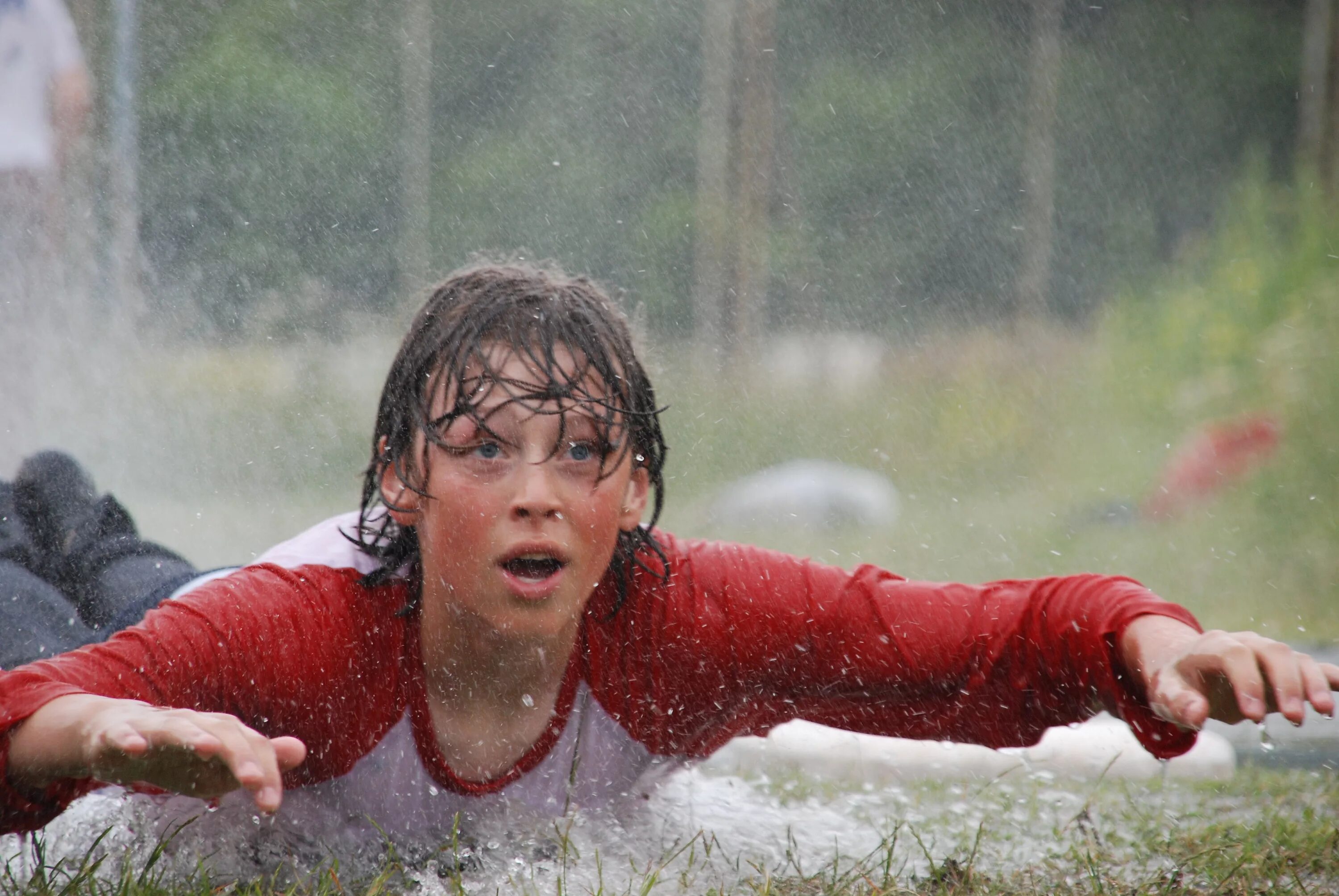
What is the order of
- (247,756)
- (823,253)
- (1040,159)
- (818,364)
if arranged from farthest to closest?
(1040,159), (823,253), (818,364), (247,756)

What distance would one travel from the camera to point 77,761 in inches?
63.9

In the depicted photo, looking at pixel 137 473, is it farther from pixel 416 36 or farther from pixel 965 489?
pixel 965 489

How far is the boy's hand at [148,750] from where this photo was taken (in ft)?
4.85

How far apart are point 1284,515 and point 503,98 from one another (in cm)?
372

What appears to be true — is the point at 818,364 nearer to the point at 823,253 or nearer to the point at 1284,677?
the point at 823,253

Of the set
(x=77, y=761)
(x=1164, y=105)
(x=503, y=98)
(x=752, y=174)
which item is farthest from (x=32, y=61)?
(x=1164, y=105)

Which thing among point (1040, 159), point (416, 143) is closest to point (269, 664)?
point (416, 143)

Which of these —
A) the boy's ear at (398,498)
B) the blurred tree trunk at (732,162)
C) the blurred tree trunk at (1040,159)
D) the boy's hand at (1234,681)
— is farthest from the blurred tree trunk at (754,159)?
the boy's hand at (1234,681)

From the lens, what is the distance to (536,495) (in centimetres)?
206

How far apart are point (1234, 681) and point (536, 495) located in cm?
98

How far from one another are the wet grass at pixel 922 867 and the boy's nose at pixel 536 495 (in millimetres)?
466

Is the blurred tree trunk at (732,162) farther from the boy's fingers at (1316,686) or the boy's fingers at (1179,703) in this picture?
the boy's fingers at (1316,686)

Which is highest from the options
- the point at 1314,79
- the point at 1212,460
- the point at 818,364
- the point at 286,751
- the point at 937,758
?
the point at 1314,79

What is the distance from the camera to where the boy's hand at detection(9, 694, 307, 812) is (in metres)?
1.48
